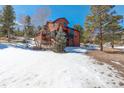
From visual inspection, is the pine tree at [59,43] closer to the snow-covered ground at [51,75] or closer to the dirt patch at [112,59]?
the dirt patch at [112,59]

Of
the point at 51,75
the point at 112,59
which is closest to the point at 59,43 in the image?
the point at 112,59

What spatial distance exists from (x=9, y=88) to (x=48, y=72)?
5.17 ft

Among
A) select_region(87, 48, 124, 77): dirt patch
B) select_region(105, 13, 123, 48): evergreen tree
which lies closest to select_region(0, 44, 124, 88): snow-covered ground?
select_region(87, 48, 124, 77): dirt patch

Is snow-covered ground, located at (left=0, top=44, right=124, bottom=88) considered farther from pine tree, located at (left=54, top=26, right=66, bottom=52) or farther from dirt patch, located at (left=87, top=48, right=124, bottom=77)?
pine tree, located at (left=54, top=26, right=66, bottom=52)

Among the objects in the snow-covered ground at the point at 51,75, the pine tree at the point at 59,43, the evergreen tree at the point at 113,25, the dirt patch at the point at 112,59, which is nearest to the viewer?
the snow-covered ground at the point at 51,75

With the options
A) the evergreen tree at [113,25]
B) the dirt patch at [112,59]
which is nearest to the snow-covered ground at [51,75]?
the dirt patch at [112,59]

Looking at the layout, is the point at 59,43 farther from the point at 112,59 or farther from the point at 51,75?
the point at 51,75

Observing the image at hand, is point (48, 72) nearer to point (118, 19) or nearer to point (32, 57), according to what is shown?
point (32, 57)

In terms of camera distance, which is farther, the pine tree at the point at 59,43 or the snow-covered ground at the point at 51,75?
the pine tree at the point at 59,43

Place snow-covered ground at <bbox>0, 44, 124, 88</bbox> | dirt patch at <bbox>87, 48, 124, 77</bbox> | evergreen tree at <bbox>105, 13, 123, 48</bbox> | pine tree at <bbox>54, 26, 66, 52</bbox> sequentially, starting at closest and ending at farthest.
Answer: snow-covered ground at <bbox>0, 44, 124, 88</bbox>, dirt patch at <bbox>87, 48, 124, 77</bbox>, pine tree at <bbox>54, 26, 66, 52</bbox>, evergreen tree at <bbox>105, 13, 123, 48</bbox>

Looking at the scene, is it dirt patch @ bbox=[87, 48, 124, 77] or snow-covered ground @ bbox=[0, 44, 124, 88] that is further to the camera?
dirt patch @ bbox=[87, 48, 124, 77]

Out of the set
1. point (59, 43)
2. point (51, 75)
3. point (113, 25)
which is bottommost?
point (51, 75)

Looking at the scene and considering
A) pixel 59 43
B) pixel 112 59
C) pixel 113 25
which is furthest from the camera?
pixel 113 25

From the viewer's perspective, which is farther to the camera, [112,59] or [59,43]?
[59,43]
